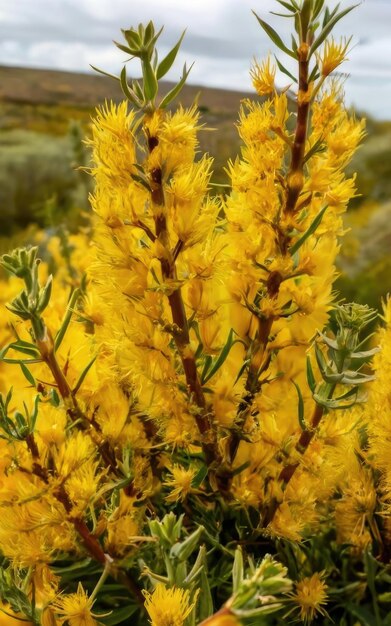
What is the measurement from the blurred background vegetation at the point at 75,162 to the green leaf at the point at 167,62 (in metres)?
0.05

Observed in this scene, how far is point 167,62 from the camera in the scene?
15.8 inches

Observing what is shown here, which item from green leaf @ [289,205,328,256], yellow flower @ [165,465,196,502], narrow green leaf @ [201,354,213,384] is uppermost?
green leaf @ [289,205,328,256]

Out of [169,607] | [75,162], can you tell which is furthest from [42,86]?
[169,607]

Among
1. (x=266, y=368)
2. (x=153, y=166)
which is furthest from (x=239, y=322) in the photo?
(x=153, y=166)

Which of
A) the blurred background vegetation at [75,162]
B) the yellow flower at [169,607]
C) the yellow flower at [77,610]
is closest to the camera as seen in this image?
the yellow flower at [169,607]

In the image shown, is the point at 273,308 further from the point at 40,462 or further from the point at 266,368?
the point at 40,462

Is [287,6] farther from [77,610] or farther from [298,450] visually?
[77,610]

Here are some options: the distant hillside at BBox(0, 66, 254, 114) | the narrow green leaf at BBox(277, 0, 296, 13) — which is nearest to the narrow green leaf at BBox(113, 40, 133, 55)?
the narrow green leaf at BBox(277, 0, 296, 13)

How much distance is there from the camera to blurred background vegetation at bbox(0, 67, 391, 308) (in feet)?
4.86

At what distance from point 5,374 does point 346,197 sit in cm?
50

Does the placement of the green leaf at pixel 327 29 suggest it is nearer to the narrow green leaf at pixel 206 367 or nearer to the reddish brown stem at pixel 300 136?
the reddish brown stem at pixel 300 136

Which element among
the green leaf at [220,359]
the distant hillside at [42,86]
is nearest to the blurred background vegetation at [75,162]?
the distant hillside at [42,86]

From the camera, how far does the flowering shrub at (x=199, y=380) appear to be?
42cm

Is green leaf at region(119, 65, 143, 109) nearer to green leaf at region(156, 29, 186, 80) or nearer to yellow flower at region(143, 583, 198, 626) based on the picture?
green leaf at region(156, 29, 186, 80)
